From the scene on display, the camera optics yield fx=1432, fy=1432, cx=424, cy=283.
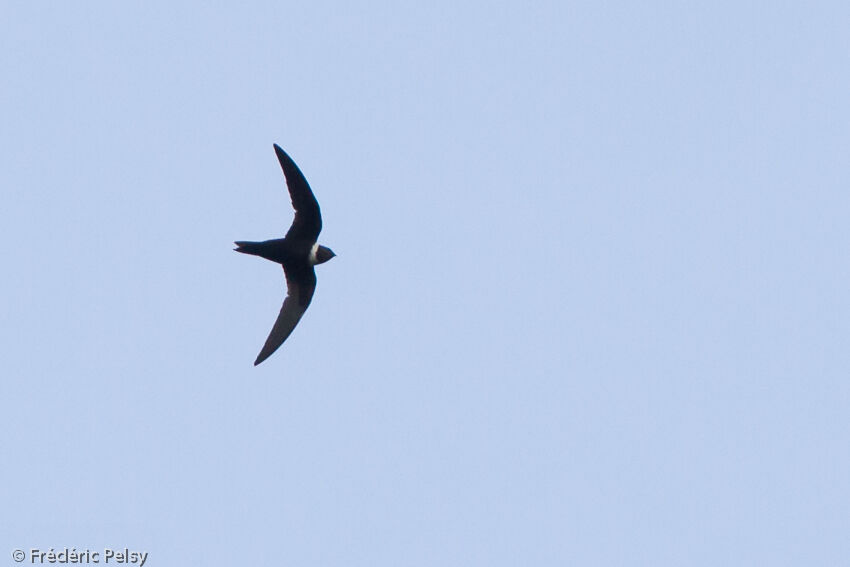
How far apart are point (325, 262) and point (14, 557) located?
5.61 m

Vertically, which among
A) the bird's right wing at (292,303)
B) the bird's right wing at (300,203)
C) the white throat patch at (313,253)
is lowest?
the bird's right wing at (292,303)

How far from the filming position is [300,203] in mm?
18406

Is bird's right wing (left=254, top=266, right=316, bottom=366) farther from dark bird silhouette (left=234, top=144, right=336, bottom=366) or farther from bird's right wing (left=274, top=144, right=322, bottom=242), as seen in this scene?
bird's right wing (left=274, top=144, right=322, bottom=242)

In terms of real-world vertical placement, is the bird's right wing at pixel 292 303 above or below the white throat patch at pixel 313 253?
below

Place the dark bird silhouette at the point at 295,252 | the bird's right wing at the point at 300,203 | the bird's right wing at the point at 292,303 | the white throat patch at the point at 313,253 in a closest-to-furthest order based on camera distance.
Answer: the bird's right wing at the point at 300,203 < the dark bird silhouette at the point at 295,252 < the white throat patch at the point at 313,253 < the bird's right wing at the point at 292,303

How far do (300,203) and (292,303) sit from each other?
1.69 meters

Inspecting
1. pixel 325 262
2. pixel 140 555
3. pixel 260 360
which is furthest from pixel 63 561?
pixel 325 262

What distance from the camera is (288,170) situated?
714 inches

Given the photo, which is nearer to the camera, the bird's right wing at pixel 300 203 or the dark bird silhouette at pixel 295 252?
the bird's right wing at pixel 300 203

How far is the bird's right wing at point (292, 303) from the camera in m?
19.3

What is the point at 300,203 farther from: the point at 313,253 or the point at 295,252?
the point at 313,253

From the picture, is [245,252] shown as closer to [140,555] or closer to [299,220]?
[299,220]

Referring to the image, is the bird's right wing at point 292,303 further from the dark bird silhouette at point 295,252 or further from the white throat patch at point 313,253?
the white throat patch at point 313,253

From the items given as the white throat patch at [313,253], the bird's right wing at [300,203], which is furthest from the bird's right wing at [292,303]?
the bird's right wing at [300,203]
